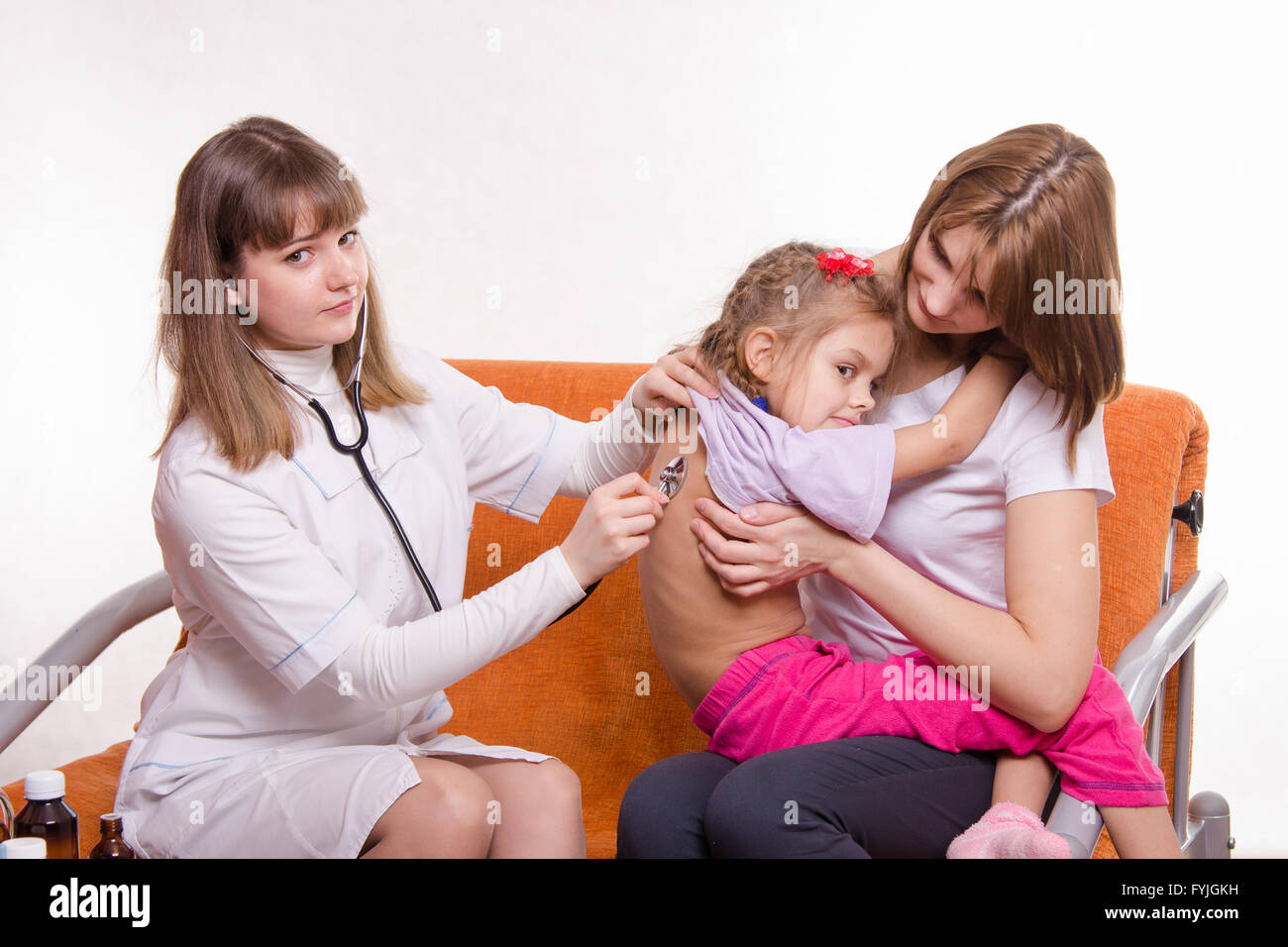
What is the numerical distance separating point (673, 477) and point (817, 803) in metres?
0.45

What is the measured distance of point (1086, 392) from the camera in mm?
1458

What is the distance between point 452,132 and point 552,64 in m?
0.28

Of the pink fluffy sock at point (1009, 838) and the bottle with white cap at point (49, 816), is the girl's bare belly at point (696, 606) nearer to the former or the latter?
the pink fluffy sock at point (1009, 838)

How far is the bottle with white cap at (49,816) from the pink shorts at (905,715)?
0.76 m

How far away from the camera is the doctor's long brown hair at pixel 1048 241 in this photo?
1.38 m

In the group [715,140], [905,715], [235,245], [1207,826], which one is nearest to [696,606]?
[905,715]

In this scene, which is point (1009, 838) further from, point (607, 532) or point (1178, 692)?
point (1178, 692)

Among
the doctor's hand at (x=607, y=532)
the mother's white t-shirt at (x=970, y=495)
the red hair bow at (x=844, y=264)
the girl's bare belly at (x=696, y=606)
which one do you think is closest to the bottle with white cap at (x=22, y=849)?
the doctor's hand at (x=607, y=532)

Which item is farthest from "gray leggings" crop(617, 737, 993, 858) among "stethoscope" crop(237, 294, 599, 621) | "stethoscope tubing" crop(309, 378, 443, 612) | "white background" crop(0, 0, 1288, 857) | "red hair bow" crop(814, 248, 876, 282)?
"white background" crop(0, 0, 1288, 857)

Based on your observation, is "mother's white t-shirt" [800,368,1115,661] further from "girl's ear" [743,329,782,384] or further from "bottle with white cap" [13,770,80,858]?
"bottle with white cap" [13,770,80,858]

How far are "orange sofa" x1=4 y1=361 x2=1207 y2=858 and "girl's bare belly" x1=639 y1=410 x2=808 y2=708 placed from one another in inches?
14.8

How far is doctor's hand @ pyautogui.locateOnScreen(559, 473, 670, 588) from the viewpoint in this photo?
1411 mm

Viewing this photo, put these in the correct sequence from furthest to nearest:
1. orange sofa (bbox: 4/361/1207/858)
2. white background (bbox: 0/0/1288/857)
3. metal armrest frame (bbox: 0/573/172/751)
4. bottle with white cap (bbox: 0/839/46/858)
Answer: white background (bbox: 0/0/1288/857) → orange sofa (bbox: 4/361/1207/858) → metal armrest frame (bbox: 0/573/172/751) → bottle with white cap (bbox: 0/839/46/858)
